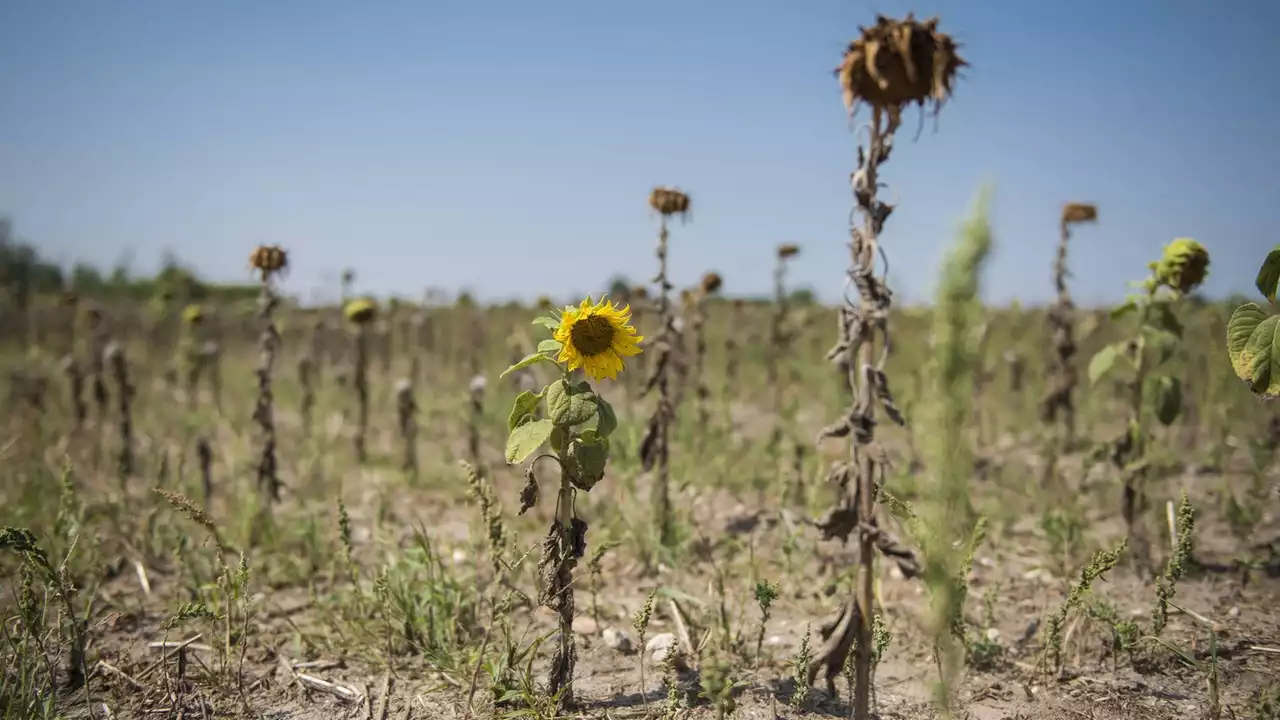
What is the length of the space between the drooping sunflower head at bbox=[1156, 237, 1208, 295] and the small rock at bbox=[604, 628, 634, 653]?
315 cm

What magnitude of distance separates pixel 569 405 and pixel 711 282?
4.78 metres

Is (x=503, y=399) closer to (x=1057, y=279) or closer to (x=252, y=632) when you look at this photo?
(x=252, y=632)

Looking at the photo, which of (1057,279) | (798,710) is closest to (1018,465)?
(1057,279)

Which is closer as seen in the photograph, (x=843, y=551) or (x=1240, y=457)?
(x=843, y=551)

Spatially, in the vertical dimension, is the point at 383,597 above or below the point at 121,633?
above

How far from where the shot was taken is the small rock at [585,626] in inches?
126

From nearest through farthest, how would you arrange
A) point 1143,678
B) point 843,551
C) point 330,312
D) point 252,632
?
point 1143,678 → point 252,632 → point 843,551 → point 330,312

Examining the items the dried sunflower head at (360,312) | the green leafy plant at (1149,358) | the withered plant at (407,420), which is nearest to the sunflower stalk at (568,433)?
the green leafy plant at (1149,358)

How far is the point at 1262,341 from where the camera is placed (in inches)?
99.6

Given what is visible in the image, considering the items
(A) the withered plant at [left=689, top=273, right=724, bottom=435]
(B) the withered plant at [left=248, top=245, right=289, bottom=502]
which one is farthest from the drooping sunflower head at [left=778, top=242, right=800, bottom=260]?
(B) the withered plant at [left=248, top=245, right=289, bottom=502]

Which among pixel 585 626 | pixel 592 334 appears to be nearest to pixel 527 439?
pixel 592 334

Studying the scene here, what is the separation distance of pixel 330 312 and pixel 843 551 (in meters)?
16.9

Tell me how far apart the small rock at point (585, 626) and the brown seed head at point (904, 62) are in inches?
94.3

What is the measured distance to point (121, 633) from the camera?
10.5 ft
